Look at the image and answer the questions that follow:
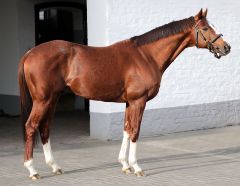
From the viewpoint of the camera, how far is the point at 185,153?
9.56 m

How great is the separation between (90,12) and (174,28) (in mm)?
3151

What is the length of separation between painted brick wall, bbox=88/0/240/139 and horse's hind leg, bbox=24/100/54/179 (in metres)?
3.26

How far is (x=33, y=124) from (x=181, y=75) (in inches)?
192

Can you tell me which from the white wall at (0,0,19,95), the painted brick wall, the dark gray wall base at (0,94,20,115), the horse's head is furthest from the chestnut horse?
the dark gray wall base at (0,94,20,115)

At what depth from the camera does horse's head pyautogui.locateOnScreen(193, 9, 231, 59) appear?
7855 millimetres

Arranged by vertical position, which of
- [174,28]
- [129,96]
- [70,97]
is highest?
[174,28]

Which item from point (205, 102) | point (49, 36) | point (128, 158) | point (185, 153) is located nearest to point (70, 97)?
point (49, 36)

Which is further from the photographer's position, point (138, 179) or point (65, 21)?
point (65, 21)

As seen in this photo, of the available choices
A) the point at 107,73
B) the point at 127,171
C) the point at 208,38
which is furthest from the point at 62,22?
the point at 127,171

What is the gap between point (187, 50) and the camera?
11797 mm

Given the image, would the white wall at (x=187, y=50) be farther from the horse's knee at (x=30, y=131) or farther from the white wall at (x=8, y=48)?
the white wall at (x=8, y=48)

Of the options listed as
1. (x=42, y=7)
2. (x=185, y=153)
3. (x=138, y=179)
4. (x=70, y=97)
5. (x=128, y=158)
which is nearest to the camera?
(x=138, y=179)

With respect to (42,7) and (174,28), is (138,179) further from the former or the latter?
(42,7)

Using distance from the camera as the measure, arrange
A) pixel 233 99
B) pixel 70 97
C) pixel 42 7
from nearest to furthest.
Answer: pixel 233 99 → pixel 42 7 → pixel 70 97
